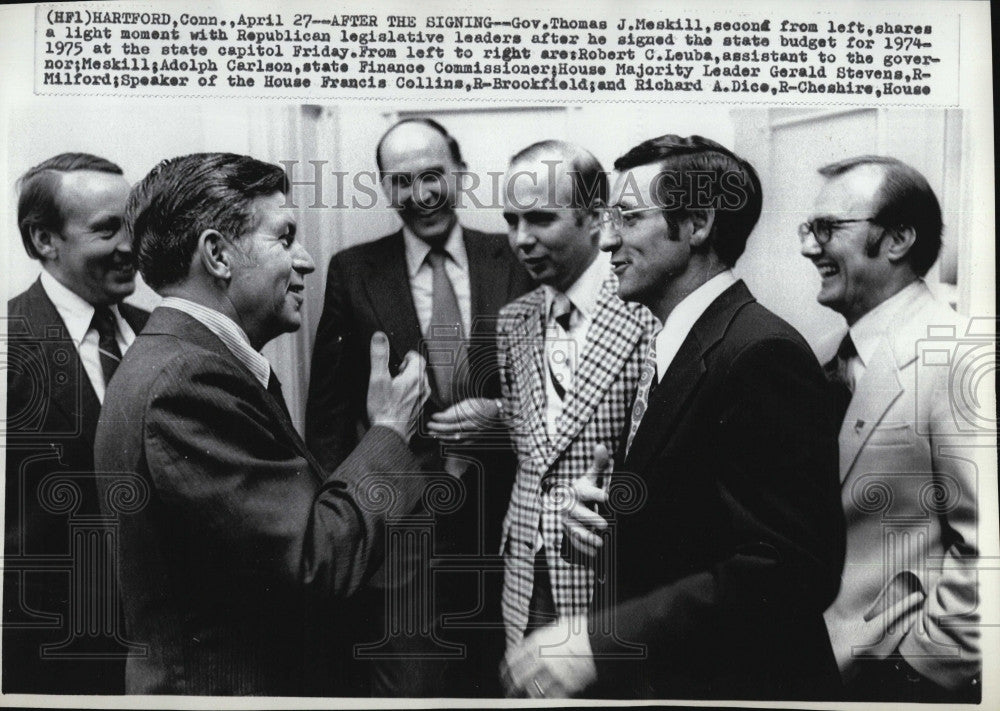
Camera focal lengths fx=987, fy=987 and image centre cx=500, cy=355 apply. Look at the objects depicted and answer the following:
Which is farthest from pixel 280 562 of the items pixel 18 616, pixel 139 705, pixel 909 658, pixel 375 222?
pixel 909 658

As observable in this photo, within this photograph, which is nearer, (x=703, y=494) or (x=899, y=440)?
(x=703, y=494)

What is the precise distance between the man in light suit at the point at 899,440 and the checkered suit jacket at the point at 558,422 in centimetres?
74

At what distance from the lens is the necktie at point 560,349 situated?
3510 millimetres

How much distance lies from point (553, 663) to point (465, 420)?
0.92 meters

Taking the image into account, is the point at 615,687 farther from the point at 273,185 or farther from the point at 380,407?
the point at 273,185

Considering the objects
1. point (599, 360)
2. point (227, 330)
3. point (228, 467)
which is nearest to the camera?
point (228, 467)

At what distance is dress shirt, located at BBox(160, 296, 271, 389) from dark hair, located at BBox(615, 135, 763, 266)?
1.45 metres

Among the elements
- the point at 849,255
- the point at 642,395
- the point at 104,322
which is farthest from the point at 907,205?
the point at 104,322

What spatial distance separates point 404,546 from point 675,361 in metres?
1.16

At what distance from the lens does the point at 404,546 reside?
11.4 feet

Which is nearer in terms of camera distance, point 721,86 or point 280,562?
point 280,562

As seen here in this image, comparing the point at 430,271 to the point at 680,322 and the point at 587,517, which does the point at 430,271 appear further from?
the point at 587,517

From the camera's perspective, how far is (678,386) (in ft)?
11.3

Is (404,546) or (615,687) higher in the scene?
(404,546)
